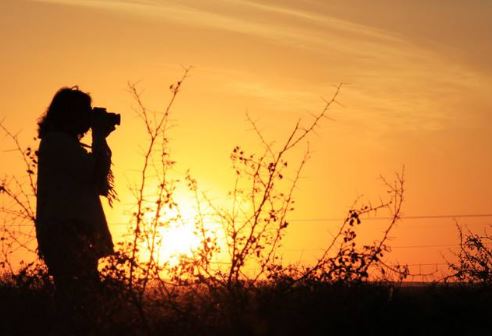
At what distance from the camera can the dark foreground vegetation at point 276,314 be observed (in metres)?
6.96

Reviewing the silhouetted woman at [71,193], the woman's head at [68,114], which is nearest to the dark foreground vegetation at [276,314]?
the silhouetted woman at [71,193]

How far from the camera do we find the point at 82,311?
7.19 meters

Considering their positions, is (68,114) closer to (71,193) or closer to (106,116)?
(106,116)

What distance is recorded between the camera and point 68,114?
7926mm

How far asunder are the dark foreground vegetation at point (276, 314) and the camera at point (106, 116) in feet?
4.72

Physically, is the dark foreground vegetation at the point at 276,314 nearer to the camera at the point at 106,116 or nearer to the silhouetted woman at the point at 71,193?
the silhouetted woman at the point at 71,193

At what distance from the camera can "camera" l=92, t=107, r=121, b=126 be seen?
8008mm

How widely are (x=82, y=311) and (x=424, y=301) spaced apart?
2.85 meters

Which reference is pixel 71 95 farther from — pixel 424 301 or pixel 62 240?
pixel 424 301

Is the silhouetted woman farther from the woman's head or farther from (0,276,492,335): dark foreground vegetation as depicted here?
(0,276,492,335): dark foreground vegetation

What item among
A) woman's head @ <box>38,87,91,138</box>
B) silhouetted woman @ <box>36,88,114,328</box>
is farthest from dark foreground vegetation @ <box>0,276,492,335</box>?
woman's head @ <box>38,87,91,138</box>

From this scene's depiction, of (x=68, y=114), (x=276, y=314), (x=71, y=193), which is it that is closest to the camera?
(x=276, y=314)

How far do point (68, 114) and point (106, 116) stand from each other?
1.03 feet

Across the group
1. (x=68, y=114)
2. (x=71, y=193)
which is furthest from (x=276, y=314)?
(x=68, y=114)
